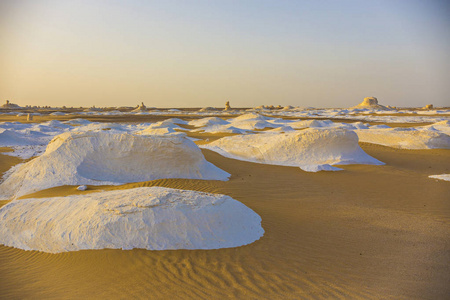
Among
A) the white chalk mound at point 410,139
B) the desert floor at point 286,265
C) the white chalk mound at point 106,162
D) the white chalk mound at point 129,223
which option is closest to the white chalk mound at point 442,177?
the desert floor at point 286,265

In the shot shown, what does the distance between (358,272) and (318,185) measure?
5.72m

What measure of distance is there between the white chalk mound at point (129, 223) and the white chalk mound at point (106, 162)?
139 inches

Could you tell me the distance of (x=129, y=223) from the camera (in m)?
4.73

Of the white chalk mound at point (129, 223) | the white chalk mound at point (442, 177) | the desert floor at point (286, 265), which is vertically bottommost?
the white chalk mound at point (442, 177)

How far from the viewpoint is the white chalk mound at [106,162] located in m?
8.93

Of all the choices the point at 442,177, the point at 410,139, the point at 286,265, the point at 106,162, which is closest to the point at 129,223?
the point at 286,265

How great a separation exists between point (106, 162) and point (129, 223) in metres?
5.20

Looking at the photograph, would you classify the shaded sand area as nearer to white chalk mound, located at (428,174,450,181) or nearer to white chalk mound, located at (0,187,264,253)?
white chalk mound, located at (0,187,264,253)

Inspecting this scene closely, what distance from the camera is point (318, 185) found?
32.1 ft

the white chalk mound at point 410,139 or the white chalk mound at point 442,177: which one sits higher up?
the white chalk mound at point 410,139

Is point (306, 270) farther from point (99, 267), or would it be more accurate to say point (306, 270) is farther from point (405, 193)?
point (405, 193)

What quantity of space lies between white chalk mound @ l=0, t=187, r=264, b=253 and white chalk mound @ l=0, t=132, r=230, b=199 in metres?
3.52

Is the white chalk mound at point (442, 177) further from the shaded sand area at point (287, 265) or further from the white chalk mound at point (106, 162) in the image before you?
the white chalk mound at point (106, 162)

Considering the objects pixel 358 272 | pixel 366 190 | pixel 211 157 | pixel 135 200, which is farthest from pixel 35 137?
pixel 358 272
